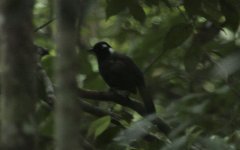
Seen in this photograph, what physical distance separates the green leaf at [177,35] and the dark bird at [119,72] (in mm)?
1924

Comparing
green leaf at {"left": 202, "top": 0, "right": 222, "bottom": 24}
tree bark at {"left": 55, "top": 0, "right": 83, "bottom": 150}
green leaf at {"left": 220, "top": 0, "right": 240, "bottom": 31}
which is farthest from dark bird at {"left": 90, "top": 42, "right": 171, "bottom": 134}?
tree bark at {"left": 55, "top": 0, "right": 83, "bottom": 150}

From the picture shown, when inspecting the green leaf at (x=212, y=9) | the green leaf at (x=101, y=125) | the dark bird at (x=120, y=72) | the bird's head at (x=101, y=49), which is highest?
the bird's head at (x=101, y=49)

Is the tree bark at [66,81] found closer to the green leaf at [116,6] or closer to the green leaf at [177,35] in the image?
the green leaf at [116,6]

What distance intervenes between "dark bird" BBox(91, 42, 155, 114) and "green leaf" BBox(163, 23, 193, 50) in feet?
6.31

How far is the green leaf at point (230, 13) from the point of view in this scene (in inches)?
151

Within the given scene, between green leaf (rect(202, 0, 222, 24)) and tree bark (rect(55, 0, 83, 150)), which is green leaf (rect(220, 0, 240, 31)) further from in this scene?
tree bark (rect(55, 0, 83, 150))

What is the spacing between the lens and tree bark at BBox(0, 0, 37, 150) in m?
2.21

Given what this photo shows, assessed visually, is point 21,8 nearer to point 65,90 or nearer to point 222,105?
point 65,90

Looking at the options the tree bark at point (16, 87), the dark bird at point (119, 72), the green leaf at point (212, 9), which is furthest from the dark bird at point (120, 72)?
the tree bark at point (16, 87)

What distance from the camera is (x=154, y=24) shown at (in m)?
5.97

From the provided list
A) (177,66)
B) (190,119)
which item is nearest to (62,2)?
(190,119)

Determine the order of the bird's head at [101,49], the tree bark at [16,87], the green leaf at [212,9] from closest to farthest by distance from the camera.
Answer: the tree bark at [16,87] → the green leaf at [212,9] → the bird's head at [101,49]

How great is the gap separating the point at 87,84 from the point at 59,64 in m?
2.86

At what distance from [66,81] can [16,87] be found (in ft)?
1.47
